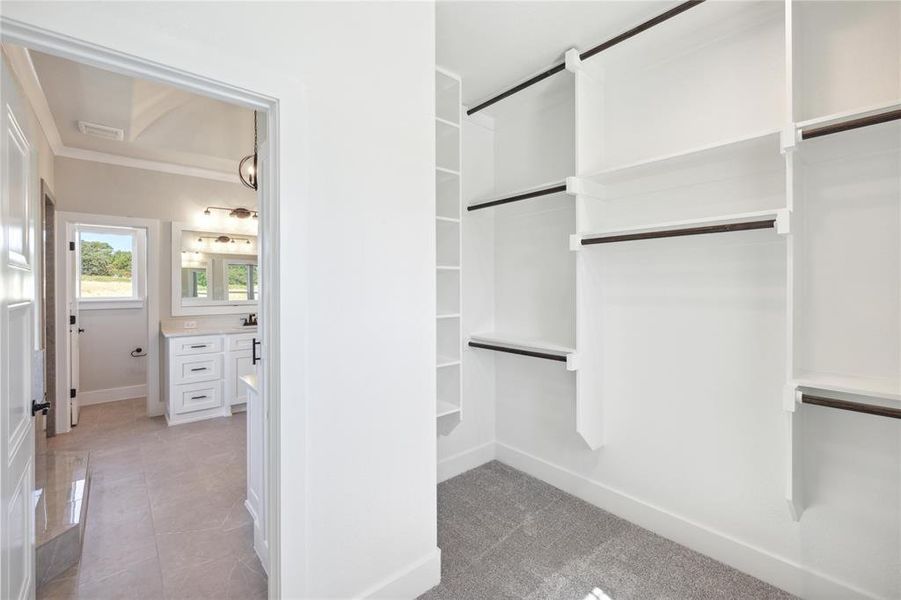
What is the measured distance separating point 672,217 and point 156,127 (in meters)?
4.22

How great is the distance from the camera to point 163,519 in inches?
94.9

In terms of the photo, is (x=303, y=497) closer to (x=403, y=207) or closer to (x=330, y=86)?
(x=403, y=207)

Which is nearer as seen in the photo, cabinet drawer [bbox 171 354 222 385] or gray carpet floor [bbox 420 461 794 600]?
gray carpet floor [bbox 420 461 794 600]

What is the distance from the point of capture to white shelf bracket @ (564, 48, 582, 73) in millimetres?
2225

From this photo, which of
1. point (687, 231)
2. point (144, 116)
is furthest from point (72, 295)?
point (687, 231)

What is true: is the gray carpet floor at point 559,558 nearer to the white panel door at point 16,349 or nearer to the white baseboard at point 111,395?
the white panel door at point 16,349

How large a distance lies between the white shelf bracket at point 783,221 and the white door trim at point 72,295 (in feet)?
17.1

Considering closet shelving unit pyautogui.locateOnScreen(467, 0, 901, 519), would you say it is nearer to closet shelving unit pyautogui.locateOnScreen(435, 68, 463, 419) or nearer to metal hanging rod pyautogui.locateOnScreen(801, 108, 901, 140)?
metal hanging rod pyautogui.locateOnScreen(801, 108, 901, 140)

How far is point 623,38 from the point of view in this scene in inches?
81.2

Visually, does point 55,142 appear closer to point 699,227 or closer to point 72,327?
point 72,327

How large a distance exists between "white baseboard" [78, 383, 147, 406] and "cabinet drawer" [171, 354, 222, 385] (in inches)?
51.4

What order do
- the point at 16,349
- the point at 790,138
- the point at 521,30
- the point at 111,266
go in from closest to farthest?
the point at 16,349, the point at 790,138, the point at 521,30, the point at 111,266

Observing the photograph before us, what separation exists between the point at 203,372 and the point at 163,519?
2.09 metres

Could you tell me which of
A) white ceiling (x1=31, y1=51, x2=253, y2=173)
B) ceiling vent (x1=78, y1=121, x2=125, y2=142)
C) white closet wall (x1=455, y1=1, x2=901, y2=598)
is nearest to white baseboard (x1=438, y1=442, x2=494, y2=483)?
white closet wall (x1=455, y1=1, x2=901, y2=598)
